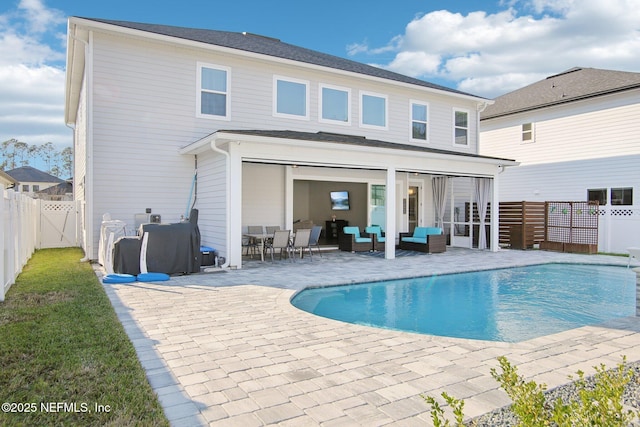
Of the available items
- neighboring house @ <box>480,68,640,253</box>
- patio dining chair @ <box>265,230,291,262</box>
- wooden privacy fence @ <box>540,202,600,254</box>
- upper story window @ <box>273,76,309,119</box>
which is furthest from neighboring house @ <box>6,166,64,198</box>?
wooden privacy fence @ <box>540,202,600,254</box>

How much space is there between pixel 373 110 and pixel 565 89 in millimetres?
9591

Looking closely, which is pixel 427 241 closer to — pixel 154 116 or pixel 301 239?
pixel 301 239

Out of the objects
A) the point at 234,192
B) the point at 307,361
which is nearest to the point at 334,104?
the point at 234,192

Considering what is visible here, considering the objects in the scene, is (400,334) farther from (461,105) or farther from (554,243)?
(461,105)

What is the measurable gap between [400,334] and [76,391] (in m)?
3.21

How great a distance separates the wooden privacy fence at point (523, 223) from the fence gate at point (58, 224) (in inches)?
617

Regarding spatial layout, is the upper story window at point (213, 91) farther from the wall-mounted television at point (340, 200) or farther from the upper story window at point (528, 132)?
the upper story window at point (528, 132)

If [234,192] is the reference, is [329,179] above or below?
above

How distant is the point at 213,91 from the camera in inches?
465

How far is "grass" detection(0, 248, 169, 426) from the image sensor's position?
282 centimetres

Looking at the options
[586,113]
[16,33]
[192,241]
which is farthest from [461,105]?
[16,33]

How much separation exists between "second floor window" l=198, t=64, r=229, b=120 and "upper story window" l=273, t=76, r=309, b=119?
4.96 ft

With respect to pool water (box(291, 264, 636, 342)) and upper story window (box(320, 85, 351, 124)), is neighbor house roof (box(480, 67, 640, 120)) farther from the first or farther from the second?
upper story window (box(320, 85, 351, 124))

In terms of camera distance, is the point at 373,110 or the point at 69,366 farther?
the point at 373,110
